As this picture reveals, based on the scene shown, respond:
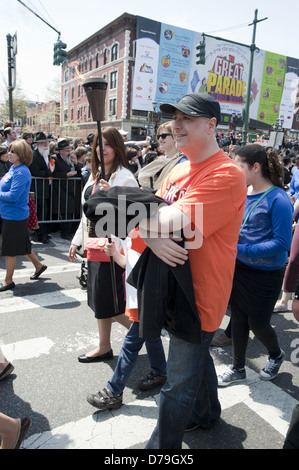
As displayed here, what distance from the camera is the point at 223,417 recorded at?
2.51m

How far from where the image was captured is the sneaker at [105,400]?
2.47 m

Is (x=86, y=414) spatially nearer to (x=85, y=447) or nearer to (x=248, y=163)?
(x=85, y=447)

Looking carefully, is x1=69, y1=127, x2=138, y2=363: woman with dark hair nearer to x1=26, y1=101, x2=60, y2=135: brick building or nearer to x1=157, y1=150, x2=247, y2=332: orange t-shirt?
x1=157, y1=150, x2=247, y2=332: orange t-shirt

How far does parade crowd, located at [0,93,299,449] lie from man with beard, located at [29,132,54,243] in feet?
8.77

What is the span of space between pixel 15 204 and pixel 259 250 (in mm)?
3332

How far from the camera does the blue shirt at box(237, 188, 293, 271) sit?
273 cm

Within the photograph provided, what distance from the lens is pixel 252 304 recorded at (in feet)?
9.19

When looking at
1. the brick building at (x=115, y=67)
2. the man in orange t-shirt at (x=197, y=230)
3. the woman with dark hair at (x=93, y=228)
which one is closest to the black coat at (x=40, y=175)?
the woman with dark hair at (x=93, y=228)

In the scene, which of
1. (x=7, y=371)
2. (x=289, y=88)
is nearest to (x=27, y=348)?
(x=7, y=371)

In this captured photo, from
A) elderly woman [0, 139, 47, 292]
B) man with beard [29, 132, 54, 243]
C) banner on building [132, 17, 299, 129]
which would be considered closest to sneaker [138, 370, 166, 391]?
elderly woman [0, 139, 47, 292]

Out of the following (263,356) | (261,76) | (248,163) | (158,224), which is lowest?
(263,356)
